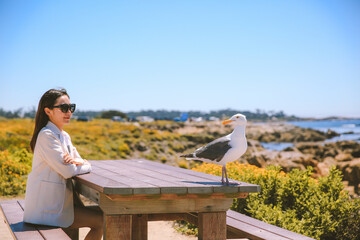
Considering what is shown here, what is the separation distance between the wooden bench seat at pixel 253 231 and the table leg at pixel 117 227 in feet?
4.00

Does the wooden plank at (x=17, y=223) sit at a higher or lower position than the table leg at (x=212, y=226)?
lower

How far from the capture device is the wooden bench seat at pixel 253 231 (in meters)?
3.40

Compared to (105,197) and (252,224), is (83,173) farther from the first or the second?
(252,224)

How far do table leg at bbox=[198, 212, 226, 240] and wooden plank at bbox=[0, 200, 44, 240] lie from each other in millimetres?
1263

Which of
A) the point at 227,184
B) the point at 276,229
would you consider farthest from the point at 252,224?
the point at 227,184

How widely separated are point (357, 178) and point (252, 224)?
26.8ft

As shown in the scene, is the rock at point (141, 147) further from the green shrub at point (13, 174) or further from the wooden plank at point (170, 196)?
the wooden plank at point (170, 196)

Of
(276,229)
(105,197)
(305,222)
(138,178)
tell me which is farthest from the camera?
(305,222)

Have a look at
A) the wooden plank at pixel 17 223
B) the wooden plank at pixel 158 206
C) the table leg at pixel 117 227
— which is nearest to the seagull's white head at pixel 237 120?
the wooden plank at pixel 158 206

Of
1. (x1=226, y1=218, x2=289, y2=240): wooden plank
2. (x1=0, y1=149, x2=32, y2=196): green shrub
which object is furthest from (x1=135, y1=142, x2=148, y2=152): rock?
(x1=226, y1=218, x2=289, y2=240): wooden plank

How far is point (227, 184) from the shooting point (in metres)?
2.93

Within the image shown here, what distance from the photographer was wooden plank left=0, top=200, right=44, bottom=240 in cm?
304

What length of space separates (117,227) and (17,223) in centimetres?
121

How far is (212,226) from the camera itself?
3066 millimetres
